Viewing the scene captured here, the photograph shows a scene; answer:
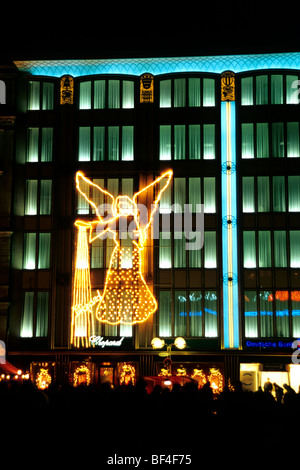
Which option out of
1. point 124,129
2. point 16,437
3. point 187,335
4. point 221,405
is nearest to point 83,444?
point 16,437

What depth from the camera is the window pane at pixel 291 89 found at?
38219 millimetres

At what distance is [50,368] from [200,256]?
10704 mm

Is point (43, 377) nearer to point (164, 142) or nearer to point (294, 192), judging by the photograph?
point (164, 142)

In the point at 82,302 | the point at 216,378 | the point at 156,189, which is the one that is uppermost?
the point at 156,189

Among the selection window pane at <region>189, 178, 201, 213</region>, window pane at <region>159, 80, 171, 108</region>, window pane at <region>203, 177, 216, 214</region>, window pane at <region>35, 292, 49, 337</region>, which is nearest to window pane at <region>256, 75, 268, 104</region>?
window pane at <region>159, 80, 171, 108</region>

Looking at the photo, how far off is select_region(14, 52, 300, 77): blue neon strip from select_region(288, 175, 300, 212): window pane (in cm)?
666

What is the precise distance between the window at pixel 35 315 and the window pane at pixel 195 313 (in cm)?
836

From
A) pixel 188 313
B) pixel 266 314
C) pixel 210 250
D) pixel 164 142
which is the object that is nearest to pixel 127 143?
pixel 164 142

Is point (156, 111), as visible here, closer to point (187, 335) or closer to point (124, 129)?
point (124, 129)

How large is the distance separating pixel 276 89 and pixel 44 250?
55.2 ft

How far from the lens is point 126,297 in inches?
1446

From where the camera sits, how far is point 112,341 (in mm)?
36625

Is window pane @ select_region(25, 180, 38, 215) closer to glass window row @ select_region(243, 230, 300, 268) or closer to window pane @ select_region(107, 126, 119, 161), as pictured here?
window pane @ select_region(107, 126, 119, 161)

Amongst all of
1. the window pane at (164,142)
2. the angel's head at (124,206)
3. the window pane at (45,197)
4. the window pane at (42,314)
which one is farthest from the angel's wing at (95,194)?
the window pane at (42,314)
